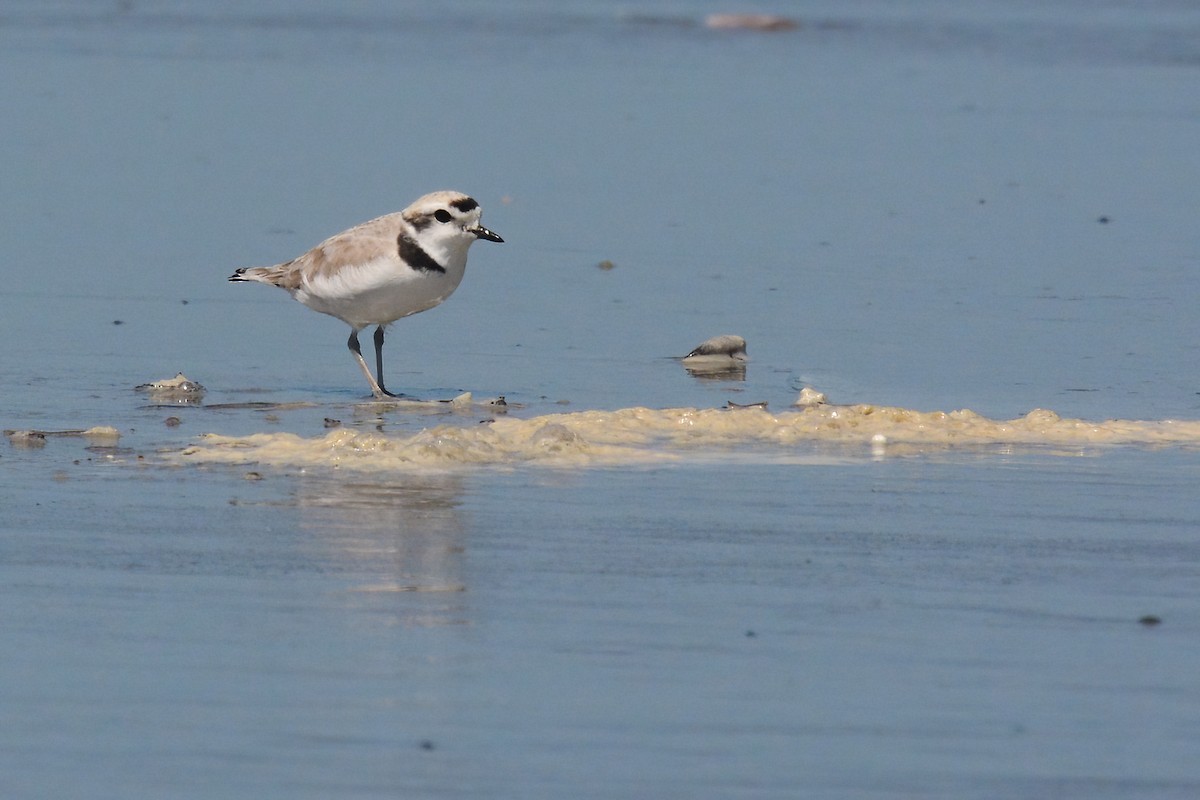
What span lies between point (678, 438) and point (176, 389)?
2.09 meters

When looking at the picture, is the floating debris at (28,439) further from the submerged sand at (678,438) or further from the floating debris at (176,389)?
the floating debris at (176,389)

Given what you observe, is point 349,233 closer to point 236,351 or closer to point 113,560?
point 236,351

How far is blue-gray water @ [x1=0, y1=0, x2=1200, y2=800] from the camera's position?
4.48 meters

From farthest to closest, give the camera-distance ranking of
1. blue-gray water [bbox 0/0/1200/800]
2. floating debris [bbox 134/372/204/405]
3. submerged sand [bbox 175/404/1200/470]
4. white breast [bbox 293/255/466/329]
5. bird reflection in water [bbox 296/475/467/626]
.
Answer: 1. white breast [bbox 293/255/466/329]
2. floating debris [bbox 134/372/204/405]
3. submerged sand [bbox 175/404/1200/470]
4. bird reflection in water [bbox 296/475/467/626]
5. blue-gray water [bbox 0/0/1200/800]

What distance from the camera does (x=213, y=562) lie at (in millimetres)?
5809

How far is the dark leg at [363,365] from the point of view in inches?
352

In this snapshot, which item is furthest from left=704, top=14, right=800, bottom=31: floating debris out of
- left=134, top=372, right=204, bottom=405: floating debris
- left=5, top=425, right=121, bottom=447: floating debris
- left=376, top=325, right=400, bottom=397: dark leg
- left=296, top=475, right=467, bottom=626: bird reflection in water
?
left=296, top=475, right=467, bottom=626: bird reflection in water

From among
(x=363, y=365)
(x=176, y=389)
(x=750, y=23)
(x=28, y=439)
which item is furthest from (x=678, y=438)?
(x=750, y=23)

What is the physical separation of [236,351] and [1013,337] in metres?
3.51

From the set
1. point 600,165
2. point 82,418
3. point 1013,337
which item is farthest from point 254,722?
point 600,165

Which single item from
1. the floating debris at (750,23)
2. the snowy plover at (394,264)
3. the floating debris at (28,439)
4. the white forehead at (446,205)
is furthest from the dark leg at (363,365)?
the floating debris at (750,23)

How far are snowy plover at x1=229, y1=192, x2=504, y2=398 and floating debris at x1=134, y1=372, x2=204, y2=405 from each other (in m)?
0.75

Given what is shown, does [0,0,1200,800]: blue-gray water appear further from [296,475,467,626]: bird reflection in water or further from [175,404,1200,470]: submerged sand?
[175,404,1200,470]: submerged sand

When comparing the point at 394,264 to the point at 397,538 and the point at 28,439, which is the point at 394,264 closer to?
the point at 28,439
